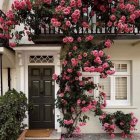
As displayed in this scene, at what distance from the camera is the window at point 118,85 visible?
455 inches

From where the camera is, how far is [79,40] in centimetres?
1020

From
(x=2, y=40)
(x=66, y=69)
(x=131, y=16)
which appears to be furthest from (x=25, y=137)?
(x=131, y=16)

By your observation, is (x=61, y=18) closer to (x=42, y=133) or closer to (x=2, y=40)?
(x=2, y=40)

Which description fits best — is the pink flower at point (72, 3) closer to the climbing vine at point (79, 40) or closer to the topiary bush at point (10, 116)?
the climbing vine at point (79, 40)

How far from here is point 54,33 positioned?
10.5 metres

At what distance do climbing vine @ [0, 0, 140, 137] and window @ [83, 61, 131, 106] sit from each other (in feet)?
1.70

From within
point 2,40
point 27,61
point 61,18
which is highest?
point 61,18

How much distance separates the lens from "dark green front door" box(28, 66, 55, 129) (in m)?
11.3

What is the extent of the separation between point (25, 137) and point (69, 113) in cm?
176

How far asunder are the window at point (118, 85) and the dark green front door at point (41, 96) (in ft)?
6.48

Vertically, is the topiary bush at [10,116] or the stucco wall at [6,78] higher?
the stucco wall at [6,78]

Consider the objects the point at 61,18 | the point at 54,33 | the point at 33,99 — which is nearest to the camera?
the point at 61,18

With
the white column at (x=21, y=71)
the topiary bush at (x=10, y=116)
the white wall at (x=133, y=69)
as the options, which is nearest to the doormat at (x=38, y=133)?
the topiary bush at (x=10, y=116)

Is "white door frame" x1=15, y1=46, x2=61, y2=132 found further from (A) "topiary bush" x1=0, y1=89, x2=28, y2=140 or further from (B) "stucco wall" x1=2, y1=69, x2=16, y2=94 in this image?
(A) "topiary bush" x1=0, y1=89, x2=28, y2=140
